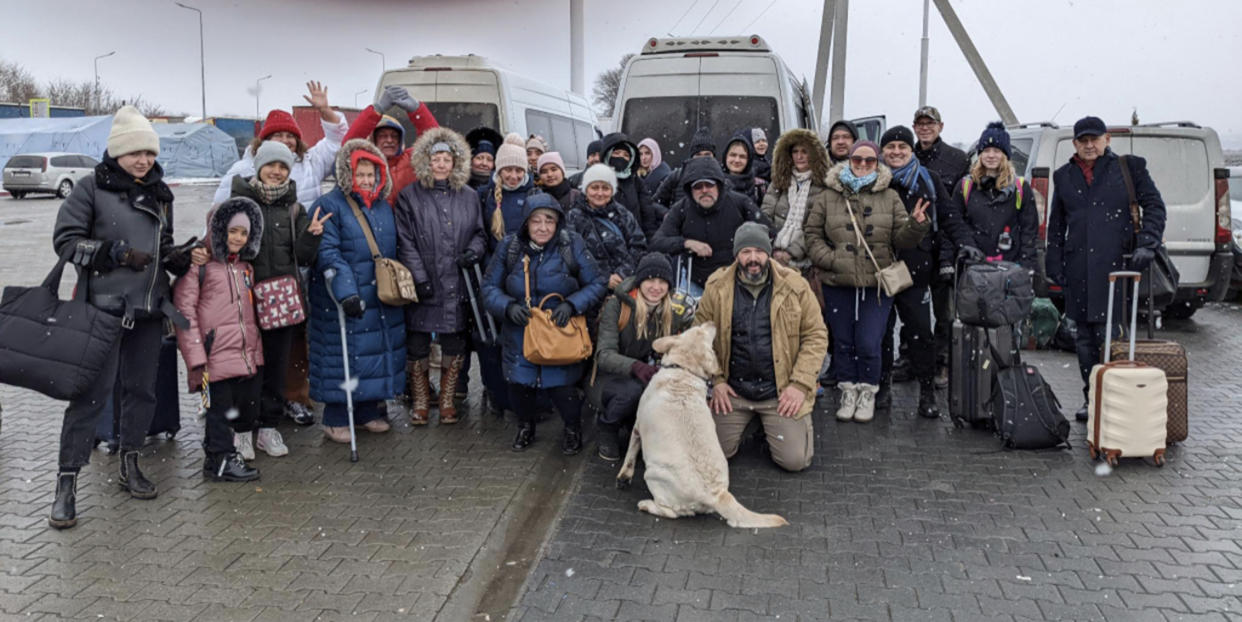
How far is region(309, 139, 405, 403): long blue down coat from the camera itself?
5.75 m

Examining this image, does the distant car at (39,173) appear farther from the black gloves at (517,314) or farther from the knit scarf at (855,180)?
the knit scarf at (855,180)

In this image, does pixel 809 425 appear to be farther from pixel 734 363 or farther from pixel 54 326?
pixel 54 326

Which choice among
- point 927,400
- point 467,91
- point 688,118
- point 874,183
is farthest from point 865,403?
point 467,91

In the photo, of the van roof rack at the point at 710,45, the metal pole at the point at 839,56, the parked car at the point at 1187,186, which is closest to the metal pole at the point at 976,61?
the metal pole at the point at 839,56

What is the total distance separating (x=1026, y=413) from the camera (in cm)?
570

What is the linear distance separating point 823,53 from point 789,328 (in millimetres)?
18326

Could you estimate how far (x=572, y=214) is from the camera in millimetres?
6098

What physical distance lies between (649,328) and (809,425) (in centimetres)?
112

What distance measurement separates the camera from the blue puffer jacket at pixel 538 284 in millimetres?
5730

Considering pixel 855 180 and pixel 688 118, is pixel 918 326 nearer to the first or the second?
pixel 855 180

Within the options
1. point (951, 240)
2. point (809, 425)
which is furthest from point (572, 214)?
point (951, 240)

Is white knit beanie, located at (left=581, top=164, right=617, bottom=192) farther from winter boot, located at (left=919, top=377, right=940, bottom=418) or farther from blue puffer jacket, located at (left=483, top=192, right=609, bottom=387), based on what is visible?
winter boot, located at (left=919, top=377, right=940, bottom=418)

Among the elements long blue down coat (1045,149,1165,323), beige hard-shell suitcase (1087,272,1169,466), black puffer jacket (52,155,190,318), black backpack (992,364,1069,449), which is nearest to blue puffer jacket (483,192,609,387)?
black puffer jacket (52,155,190,318)

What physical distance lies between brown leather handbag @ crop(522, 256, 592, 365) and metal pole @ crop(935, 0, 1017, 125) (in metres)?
15.0
